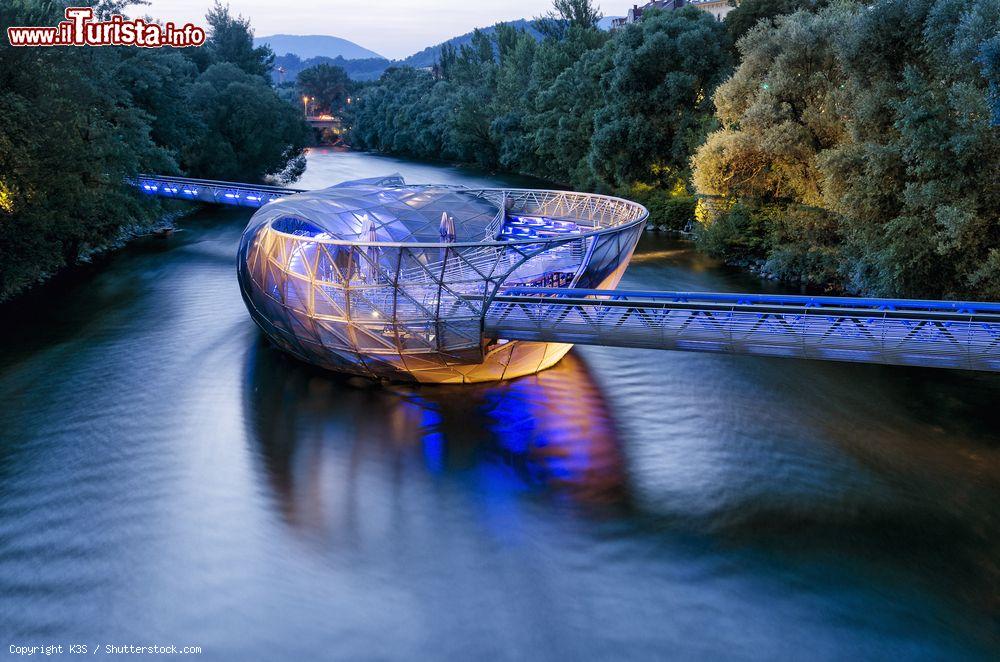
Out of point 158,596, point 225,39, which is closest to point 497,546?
point 158,596

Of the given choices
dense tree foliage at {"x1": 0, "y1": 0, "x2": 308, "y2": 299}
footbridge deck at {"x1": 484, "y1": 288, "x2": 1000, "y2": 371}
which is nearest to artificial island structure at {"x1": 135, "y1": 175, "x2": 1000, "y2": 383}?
footbridge deck at {"x1": 484, "y1": 288, "x2": 1000, "y2": 371}

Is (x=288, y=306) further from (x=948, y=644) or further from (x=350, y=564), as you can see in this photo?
(x=948, y=644)

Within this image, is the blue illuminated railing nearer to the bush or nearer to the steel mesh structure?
the bush

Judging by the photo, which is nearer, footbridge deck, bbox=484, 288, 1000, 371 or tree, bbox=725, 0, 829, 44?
footbridge deck, bbox=484, 288, 1000, 371

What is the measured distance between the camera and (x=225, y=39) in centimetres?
8675

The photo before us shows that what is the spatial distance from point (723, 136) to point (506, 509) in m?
25.6

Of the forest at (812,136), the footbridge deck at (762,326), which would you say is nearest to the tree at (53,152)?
the footbridge deck at (762,326)

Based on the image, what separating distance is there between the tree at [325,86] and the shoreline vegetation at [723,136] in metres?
87.2

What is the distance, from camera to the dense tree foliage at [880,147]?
22.4 meters

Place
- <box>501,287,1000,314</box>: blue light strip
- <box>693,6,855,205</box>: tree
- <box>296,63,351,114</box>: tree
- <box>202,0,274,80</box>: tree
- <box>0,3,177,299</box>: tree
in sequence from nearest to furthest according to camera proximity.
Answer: <box>501,287,1000,314</box>: blue light strip → <box>0,3,177,299</box>: tree → <box>693,6,855,205</box>: tree → <box>202,0,274,80</box>: tree → <box>296,63,351,114</box>: tree

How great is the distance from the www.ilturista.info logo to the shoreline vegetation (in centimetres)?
55

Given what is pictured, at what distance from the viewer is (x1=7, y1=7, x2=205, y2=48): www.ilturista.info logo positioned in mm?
28297

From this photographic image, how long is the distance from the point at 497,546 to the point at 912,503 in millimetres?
7752

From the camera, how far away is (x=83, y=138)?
33406mm
